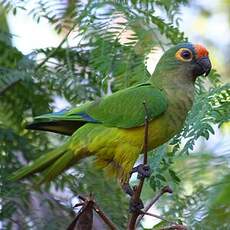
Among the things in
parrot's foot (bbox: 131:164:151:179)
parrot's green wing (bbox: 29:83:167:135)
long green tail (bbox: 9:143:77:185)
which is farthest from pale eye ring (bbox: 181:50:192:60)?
parrot's foot (bbox: 131:164:151:179)

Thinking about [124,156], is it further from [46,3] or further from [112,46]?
[46,3]

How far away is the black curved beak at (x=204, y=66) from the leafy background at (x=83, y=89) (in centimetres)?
3

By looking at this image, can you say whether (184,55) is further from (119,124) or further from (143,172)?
(143,172)

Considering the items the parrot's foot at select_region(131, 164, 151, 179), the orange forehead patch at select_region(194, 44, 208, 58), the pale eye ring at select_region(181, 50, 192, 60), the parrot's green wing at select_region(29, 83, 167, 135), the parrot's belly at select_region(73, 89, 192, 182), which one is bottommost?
the parrot's foot at select_region(131, 164, 151, 179)

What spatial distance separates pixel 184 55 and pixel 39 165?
0.67m

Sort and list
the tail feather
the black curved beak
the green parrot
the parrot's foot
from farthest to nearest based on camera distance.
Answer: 1. the black curved beak
2. the green parrot
3. the tail feather
4. the parrot's foot

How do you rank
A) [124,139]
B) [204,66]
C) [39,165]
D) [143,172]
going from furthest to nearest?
1. [204,66]
2. [124,139]
3. [39,165]
4. [143,172]

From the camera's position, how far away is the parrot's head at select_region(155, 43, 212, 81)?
2193 mm

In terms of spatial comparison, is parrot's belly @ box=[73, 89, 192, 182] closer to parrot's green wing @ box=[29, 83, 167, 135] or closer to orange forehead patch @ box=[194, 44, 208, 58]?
parrot's green wing @ box=[29, 83, 167, 135]

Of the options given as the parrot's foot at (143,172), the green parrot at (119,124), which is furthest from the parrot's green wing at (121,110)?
the parrot's foot at (143,172)

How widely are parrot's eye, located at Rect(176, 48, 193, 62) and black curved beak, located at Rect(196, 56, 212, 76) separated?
1.5 inches

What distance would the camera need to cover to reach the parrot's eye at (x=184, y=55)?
7.27 feet

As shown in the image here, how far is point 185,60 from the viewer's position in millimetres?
2232

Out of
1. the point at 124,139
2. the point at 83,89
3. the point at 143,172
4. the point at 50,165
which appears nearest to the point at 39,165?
the point at 50,165
